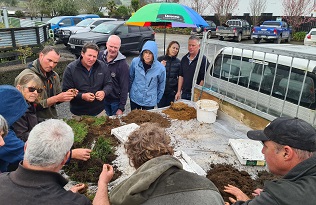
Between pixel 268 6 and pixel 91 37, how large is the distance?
80.9 feet

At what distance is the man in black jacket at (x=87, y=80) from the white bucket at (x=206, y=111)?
1329 mm

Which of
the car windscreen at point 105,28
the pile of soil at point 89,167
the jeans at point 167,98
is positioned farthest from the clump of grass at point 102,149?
the car windscreen at point 105,28

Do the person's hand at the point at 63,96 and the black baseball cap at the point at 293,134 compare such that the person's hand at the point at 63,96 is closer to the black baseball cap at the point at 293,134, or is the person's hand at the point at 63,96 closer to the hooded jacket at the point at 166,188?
the hooded jacket at the point at 166,188

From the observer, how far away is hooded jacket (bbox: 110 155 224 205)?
52.1 inches

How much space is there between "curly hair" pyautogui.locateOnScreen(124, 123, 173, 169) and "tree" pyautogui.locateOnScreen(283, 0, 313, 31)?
26641mm

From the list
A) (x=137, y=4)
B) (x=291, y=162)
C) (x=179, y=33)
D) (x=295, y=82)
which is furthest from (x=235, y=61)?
(x=137, y=4)

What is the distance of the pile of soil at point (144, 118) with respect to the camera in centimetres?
351

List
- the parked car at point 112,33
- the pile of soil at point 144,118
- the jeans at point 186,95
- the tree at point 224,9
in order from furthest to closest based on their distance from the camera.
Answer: the tree at point 224,9
the parked car at point 112,33
the jeans at point 186,95
the pile of soil at point 144,118

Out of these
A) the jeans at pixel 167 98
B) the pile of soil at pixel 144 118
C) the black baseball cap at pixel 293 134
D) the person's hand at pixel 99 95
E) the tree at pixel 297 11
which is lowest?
the jeans at pixel 167 98

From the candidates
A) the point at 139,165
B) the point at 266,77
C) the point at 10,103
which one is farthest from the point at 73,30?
the point at 139,165

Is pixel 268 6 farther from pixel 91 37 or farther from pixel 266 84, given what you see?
pixel 266 84

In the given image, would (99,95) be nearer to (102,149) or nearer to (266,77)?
(102,149)

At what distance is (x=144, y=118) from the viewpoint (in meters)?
3.56

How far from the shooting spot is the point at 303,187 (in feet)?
4.58
